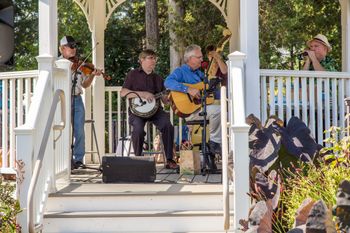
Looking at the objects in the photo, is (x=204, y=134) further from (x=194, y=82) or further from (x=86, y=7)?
(x=86, y=7)

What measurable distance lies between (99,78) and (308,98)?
10.8ft

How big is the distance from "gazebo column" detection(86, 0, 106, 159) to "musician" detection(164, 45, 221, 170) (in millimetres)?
1985

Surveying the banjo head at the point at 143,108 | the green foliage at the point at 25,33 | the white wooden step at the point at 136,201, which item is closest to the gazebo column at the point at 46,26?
the white wooden step at the point at 136,201

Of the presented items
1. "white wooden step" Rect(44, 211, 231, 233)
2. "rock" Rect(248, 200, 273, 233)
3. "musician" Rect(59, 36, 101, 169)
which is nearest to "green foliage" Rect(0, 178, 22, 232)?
"white wooden step" Rect(44, 211, 231, 233)

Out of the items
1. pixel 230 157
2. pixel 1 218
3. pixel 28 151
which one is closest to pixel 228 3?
pixel 230 157

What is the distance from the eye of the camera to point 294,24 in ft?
50.1

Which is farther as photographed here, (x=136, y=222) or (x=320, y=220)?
(x=136, y=222)

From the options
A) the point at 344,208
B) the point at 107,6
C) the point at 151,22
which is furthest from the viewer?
the point at 151,22

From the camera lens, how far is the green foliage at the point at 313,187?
4297 mm

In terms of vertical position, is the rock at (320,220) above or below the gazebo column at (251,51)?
below

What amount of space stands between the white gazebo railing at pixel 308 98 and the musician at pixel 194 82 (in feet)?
2.01

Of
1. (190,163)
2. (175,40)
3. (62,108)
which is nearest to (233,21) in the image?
(190,163)

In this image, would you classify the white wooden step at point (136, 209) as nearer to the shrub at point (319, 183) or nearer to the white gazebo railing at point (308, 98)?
the shrub at point (319, 183)

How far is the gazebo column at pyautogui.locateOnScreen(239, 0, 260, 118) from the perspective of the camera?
19.8 ft
